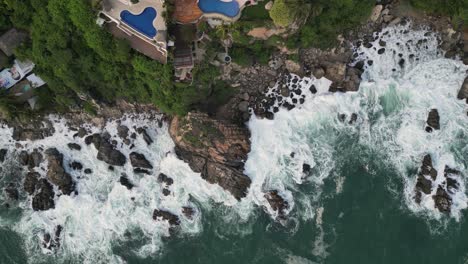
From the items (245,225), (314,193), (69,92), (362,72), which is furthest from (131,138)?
(362,72)

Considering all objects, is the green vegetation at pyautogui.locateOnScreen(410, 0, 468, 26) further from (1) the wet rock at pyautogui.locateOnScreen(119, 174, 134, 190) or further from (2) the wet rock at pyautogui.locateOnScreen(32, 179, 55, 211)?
(2) the wet rock at pyautogui.locateOnScreen(32, 179, 55, 211)

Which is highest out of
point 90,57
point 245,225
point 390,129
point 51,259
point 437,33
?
point 437,33

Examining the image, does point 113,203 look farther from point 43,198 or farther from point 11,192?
point 11,192

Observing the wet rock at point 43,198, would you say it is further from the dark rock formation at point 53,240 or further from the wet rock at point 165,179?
the wet rock at point 165,179

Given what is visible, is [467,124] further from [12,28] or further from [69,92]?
[12,28]

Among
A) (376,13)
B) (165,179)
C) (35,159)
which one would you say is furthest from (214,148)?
(376,13)

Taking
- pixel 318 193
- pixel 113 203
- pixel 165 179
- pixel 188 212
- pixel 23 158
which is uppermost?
pixel 318 193
